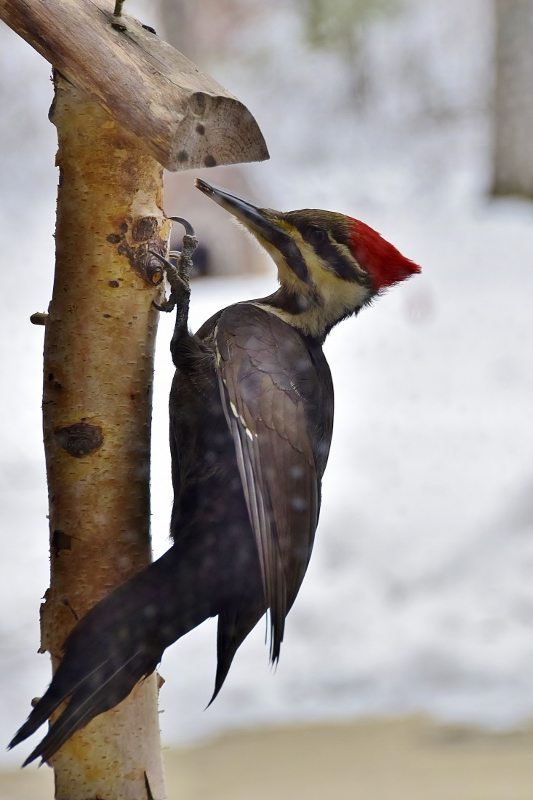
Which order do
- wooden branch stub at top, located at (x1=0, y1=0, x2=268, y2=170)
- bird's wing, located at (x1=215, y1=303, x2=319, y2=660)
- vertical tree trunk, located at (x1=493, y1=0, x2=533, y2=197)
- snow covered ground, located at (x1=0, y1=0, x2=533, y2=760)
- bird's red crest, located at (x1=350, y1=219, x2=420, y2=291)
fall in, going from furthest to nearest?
vertical tree trunk, located at (x1=493, y1=0, x2=533, y2=197), snow covered ground, located at (x1=0, y1=0, x2=533, y2=760), bird's red crest, located at (x1=350, y1=219, x2=420, y2=291), bird's wing, located at (x1=215, y1=303, x2=319, y2=660), wooden branch stub at top, located at (x1=0, y1=0, x2=268, y2=170)

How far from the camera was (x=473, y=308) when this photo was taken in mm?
2326

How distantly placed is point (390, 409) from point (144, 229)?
58.5 inches

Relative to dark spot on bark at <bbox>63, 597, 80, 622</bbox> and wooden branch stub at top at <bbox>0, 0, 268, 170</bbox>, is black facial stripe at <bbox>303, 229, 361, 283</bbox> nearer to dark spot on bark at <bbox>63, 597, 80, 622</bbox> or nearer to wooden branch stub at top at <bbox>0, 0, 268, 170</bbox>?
wooden branch stub at top at <bbox>0, 0, 268, 170</bbox>

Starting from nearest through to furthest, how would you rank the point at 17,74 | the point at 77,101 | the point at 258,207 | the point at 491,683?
the point at 77,101
the point at 258,207
the point at 17,74
the point at 491,683

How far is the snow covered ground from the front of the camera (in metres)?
1.92

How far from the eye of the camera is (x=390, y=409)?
8.25 ft

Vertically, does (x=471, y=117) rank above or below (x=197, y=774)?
above

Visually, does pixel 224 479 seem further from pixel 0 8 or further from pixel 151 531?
pixel 0 8

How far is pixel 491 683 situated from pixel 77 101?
2000 millimetres

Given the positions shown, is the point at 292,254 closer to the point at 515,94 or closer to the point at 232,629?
the point at 232,629

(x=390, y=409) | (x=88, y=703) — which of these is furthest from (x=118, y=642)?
(x=390, y=409)

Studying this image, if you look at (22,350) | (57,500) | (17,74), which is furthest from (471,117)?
(57,500)

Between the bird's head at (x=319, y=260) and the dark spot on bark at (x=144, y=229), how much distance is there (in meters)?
0.08

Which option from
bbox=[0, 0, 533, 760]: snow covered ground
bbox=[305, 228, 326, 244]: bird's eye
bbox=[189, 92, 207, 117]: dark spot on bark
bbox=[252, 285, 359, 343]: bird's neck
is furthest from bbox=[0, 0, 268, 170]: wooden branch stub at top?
bbox=[0, 0, 533, 760]: snow covered ground
